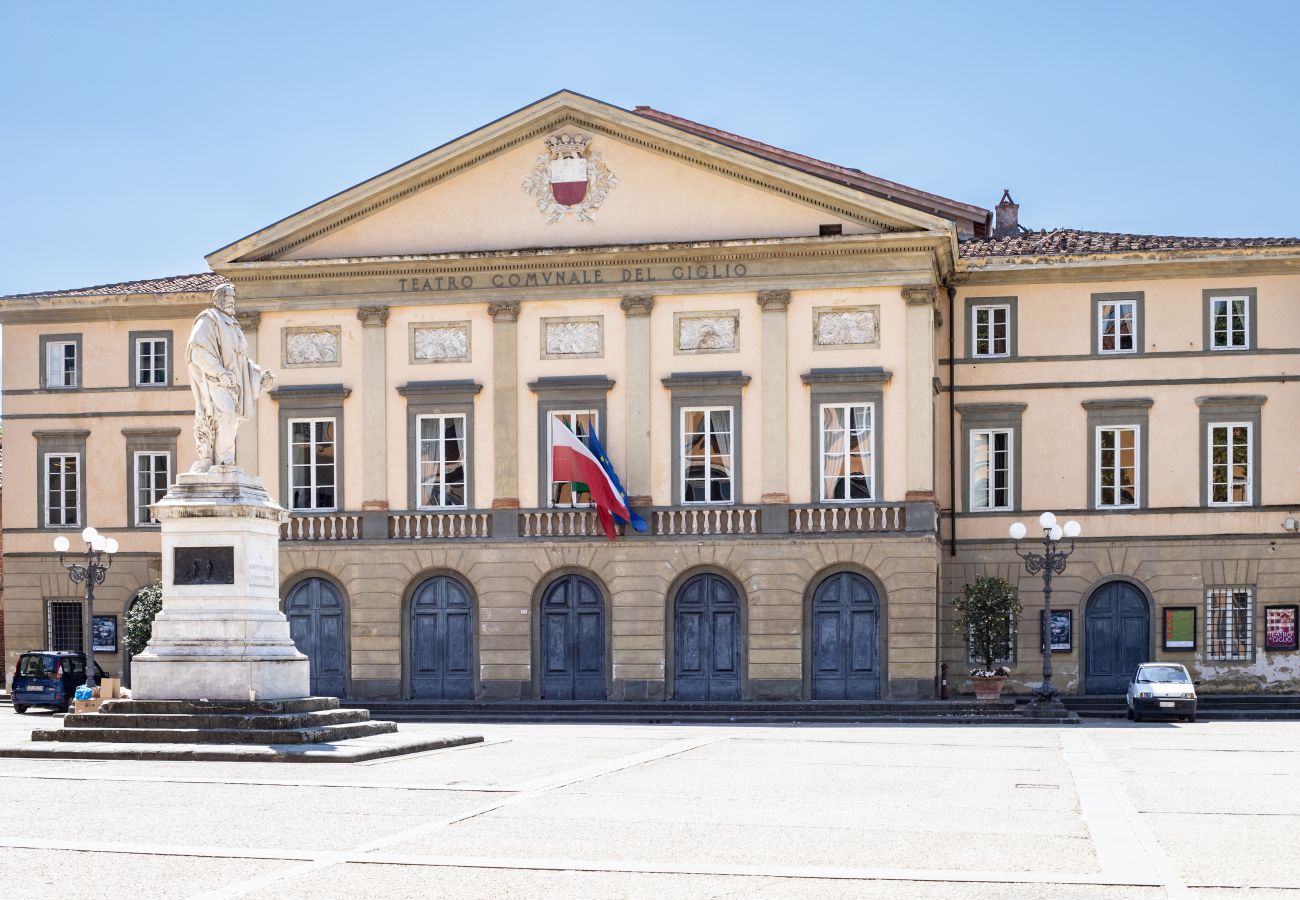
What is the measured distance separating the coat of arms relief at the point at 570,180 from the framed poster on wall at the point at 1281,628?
17510 millimetres

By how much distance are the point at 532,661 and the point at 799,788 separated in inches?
889

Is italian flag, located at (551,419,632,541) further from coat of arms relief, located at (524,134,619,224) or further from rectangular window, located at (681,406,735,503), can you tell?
coat of arms relief, located at (524,134,619,224)

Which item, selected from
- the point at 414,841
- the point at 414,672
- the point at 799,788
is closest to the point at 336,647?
the point at 414,672

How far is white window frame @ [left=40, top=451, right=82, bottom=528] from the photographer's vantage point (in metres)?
46.0

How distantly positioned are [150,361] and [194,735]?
2596 centimetres

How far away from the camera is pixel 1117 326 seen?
42312mm

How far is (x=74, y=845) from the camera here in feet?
45.0

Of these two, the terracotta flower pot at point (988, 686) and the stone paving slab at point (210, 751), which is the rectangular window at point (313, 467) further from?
the stone paving slab at point (210, 751)

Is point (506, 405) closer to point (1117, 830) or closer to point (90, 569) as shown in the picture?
point (90, 569)

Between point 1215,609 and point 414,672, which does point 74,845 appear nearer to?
point 414,672

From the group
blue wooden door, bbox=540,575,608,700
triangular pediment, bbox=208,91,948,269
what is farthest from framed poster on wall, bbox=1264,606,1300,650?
blue wooden door, bbox=540,575,608,700

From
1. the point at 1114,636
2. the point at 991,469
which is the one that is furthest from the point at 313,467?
the point at 1114,636

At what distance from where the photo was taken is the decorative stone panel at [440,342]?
138 ft

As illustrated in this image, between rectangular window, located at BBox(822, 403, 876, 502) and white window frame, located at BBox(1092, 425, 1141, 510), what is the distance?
5.63 metres
